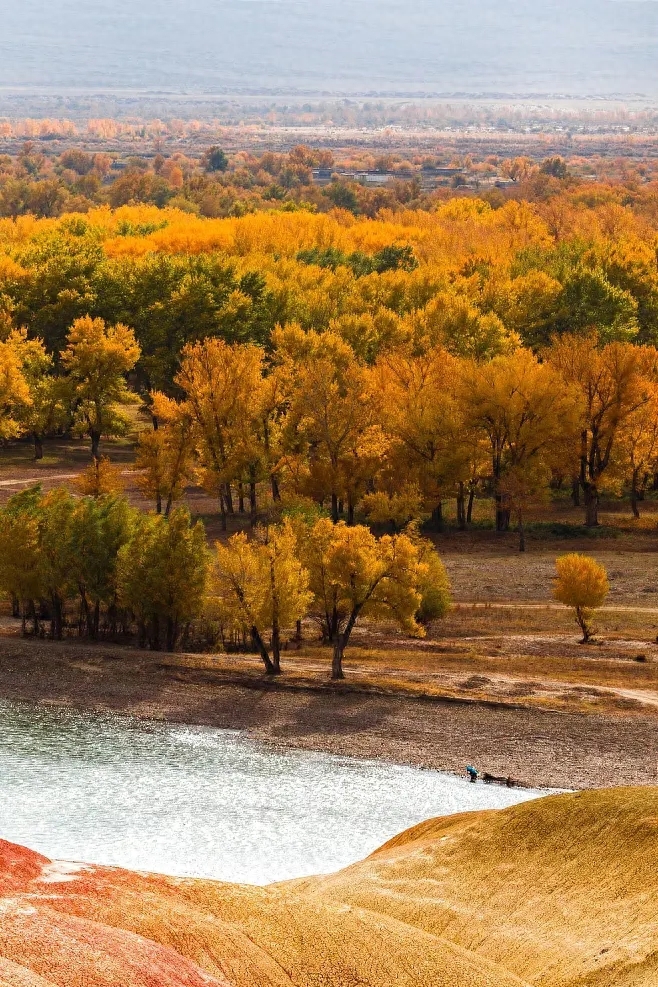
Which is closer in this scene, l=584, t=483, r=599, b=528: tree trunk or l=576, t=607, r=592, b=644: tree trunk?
l=576, t=607, r=592, b=644: tree trunk

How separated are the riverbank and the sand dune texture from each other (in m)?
11.6

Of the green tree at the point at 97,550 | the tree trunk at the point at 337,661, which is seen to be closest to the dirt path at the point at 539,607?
the tree trunk at the point at 337,661

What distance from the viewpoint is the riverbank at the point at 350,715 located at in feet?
210

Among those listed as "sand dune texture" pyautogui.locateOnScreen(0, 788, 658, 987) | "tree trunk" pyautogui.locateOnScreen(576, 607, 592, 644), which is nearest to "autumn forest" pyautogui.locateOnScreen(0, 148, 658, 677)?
"tree trunk" pyautogui.locateOnScreen(576, 607, 592, 644)

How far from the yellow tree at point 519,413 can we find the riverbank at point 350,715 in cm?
3268

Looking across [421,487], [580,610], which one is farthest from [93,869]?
Answer: [421,487]

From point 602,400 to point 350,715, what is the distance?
42.9 m

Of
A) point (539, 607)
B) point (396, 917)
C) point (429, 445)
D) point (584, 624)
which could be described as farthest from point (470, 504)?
point (396, 917)

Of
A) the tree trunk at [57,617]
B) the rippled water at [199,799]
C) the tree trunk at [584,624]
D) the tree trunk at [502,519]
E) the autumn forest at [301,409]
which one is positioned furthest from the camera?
the tree trunk at [502,519]

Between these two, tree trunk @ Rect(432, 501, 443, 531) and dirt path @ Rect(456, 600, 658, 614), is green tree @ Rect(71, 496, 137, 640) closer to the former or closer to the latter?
dirt path @ Rect(456, 600, 658, 614)

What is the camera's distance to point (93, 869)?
45406 millimetres

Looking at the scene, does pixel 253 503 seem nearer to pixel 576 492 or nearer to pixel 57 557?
pixel 57 557

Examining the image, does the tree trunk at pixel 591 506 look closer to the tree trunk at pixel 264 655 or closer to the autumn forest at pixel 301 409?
the autumn forest at pixel 301 409

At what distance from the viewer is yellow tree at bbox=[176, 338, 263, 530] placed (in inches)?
3885
